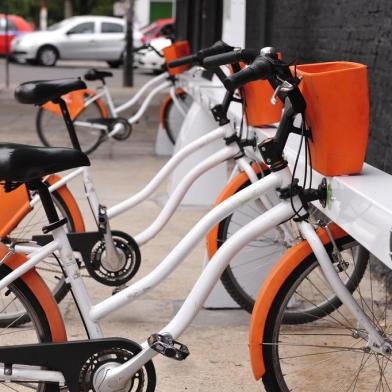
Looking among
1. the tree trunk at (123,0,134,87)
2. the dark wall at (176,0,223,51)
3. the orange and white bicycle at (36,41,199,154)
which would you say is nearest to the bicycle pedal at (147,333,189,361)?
the orange and white bicycle at (36,41,199,154)

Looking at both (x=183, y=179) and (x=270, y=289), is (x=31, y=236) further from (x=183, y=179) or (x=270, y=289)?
(x=270, y=289)

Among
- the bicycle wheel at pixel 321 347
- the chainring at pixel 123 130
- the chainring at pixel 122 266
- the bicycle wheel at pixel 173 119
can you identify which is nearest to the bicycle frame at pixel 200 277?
the bicycle wheel at pixel 321 347

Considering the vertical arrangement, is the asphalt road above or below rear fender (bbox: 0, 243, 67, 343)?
below

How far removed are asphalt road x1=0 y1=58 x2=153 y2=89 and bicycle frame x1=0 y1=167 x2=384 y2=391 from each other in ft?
59.3

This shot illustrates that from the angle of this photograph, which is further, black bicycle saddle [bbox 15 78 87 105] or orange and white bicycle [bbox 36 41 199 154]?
orange and white bicycle [bbox 36 41 199 154]

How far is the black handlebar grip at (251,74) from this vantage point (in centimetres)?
292

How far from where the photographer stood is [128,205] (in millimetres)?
4984

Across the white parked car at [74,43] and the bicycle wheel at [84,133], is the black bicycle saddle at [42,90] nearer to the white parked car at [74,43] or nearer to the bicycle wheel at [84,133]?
the bicycle wheel at [84,133]

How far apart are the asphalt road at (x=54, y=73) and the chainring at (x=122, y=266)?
54.6 feet

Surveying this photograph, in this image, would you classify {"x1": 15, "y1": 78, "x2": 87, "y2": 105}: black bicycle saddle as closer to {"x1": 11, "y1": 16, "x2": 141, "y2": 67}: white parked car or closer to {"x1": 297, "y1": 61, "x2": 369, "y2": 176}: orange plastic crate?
{"x1": 297, "y1": 61, "x2": 369, "y2": 176}: orange plastic crate

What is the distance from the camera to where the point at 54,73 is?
25953 mm

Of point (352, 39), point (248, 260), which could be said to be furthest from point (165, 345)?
point (352, 39)

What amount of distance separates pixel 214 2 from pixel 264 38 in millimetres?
3576

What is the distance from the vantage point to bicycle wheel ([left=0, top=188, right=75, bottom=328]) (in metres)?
3.71
